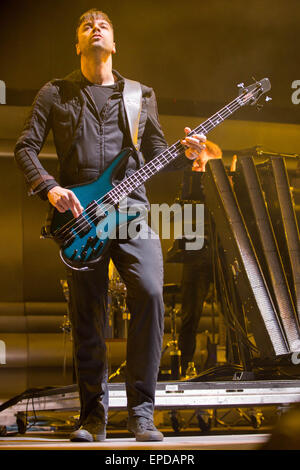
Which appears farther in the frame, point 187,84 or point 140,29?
point 187,84

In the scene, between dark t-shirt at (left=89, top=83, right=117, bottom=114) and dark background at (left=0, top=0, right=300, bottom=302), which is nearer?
dark t-shirt at (left=89, top=83, right=117, bottom=114)

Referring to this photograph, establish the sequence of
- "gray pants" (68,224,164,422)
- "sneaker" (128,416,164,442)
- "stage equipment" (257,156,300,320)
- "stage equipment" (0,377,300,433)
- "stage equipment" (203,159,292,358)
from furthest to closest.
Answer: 1. "stage equipment" (257,156,300,320)
2. "stage equipment" (203,159,292,358)
3. "stage equipment" (0,377,300,433)
4. "gray pants" (68,224,164,422)
5. "sneaker" (128,416,164,442)

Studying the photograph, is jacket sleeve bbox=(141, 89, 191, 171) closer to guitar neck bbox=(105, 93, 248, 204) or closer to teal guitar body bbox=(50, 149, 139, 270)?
guitar neck bbox=(105, 93, 248, 204)

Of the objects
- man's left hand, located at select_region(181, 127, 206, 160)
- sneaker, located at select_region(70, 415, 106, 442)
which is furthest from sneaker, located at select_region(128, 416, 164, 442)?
man's left hand, located at select_region(181, 127, 206, 160)

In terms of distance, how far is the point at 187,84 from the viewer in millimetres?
6094

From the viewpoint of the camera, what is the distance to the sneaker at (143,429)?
2207mm

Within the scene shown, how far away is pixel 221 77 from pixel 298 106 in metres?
1.05

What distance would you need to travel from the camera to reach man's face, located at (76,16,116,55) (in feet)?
8.51

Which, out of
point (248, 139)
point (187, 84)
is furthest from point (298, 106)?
point (187, 84)

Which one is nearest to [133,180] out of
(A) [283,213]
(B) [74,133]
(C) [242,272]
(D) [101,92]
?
(B) [74,133]

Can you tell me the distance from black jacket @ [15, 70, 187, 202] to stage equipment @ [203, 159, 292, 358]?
1058mm

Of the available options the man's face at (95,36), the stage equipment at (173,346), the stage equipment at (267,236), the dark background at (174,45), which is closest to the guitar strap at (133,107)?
the man's face at (95,36)

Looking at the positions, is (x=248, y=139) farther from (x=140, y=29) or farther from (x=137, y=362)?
(x=137, y=362)

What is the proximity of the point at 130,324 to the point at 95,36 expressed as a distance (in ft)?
4.15
